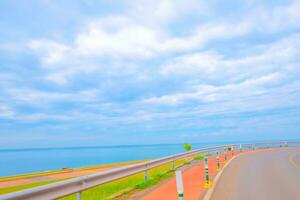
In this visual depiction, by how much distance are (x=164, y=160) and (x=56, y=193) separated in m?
10.1

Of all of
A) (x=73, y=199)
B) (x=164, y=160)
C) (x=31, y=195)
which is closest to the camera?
(x=31, y=195)

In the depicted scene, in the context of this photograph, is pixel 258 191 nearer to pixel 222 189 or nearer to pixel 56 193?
pixel 222 189

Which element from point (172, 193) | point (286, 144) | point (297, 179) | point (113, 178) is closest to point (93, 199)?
point (113, 178)

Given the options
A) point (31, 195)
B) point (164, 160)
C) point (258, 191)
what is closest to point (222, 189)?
point (258, 191)

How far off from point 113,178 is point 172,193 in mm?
2191

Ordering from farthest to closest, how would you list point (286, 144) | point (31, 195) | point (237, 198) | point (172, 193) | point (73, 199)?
point (286, 144), point (73, 199), point (172, 193), point (237, 198), point (31, 195)

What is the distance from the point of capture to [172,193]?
10.3m

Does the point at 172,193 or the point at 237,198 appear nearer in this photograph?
the point at 237,198

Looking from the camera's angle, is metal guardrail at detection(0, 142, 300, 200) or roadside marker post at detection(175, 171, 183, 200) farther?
roadside marker post at detection(175, 171, 183, 200)

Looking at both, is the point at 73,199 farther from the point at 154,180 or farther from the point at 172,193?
the point at 172,193

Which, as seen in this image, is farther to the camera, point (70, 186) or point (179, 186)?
point (70, 186)

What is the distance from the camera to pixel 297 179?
41.8 ft

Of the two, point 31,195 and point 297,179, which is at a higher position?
point 31,195

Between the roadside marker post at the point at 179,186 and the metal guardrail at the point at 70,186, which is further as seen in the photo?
the roadside marker post at the point at 179,186
